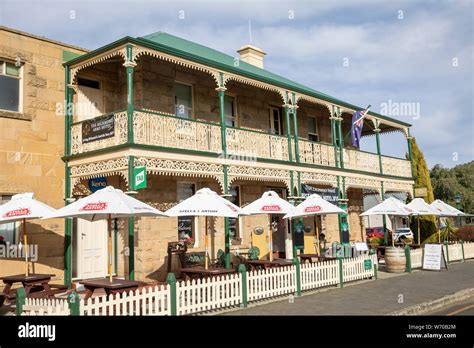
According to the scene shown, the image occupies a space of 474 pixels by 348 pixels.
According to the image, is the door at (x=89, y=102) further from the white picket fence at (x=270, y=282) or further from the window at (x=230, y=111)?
the white picket fence at (x=270, y=282)

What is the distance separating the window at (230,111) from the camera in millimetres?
17281

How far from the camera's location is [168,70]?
15.1 meters

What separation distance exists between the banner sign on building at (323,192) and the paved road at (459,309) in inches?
312

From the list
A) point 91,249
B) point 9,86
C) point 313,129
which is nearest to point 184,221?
point 91,249

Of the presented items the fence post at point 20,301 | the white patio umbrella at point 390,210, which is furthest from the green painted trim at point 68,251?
the white patio umbrella at point 390,210

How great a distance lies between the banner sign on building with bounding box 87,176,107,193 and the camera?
13.8 meters

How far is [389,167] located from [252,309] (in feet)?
50.2

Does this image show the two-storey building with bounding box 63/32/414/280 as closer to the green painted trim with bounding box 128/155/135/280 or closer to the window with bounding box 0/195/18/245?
the green painted trim with bounding box 128/155/135/280

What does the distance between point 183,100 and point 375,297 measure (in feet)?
29.0

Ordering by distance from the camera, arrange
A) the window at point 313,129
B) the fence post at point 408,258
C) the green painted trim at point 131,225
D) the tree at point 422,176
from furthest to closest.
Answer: the tree at point 422,176, the window at point 313,129, the fence post at point 408,258, the green painted trim at point 131,225

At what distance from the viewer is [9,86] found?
41.3 ft

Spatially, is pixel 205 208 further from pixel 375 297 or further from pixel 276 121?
pixel 276 121

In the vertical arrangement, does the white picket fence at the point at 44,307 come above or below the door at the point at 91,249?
below
